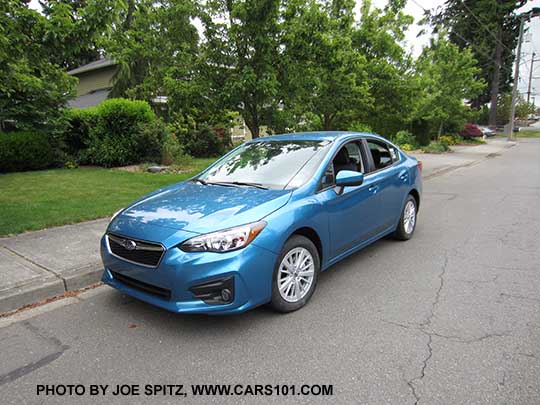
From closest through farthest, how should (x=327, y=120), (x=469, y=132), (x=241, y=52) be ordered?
(x=241, y=52) → (x=327, y=120) → (x=469, y=132)

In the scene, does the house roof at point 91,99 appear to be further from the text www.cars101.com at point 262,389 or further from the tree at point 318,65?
the text www.cars101.com at point 262,389

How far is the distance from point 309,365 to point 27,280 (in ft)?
9.88

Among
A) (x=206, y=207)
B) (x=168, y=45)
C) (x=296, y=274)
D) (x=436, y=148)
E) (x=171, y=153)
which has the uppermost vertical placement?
(x=168, y=45)

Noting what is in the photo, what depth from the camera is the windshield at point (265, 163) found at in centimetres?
404

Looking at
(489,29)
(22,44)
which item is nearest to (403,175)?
(22,44)

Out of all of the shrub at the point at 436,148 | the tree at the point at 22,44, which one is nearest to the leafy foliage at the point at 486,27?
the shrub at the point at 436,148

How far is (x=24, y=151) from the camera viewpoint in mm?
11367

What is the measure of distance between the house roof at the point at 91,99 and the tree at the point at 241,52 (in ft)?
48.9

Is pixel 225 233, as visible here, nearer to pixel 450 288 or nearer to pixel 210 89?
pixel 450 288

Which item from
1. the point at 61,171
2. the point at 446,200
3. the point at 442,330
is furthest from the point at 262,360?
the point at 61,171

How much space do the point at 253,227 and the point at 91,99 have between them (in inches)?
889

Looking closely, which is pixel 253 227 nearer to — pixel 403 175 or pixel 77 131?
pixel 403 175

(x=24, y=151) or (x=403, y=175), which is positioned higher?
(x=24, y=151)

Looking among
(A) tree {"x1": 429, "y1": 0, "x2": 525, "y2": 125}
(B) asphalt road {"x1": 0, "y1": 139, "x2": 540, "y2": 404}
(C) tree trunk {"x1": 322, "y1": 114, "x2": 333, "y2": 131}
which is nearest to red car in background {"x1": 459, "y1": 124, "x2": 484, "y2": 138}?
(A) tree {"x1": 429, "y1": 0, "x2": 525, "y2": 125}
